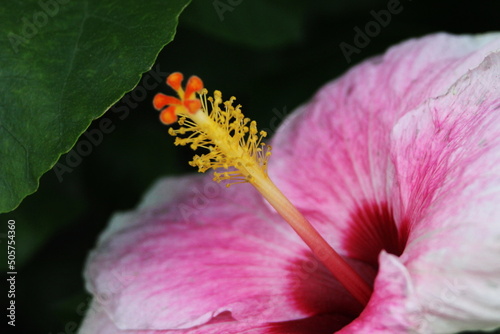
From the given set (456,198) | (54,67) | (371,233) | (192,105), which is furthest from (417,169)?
(54,67)

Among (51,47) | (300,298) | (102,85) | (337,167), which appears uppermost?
(51,47)

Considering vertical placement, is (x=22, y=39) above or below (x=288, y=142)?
above

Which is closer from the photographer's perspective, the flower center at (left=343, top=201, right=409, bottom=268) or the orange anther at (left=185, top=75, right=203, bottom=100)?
the orange anther at (left=185, top=75, right=203, bottom=100)

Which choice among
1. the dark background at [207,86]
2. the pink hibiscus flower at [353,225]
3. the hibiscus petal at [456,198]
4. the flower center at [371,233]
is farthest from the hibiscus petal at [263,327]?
the dark background at [207,86]

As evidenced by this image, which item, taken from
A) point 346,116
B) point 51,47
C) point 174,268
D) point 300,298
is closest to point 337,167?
point 346,116

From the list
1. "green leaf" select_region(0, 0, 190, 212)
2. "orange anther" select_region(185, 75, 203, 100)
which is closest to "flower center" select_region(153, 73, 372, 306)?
"orange anther" select_region(185, 75, 203, 100)

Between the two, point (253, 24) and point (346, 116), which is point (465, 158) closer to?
point (346, 116)

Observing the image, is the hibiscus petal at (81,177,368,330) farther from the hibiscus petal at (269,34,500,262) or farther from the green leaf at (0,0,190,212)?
the green leaf at (0,0,190,212)
